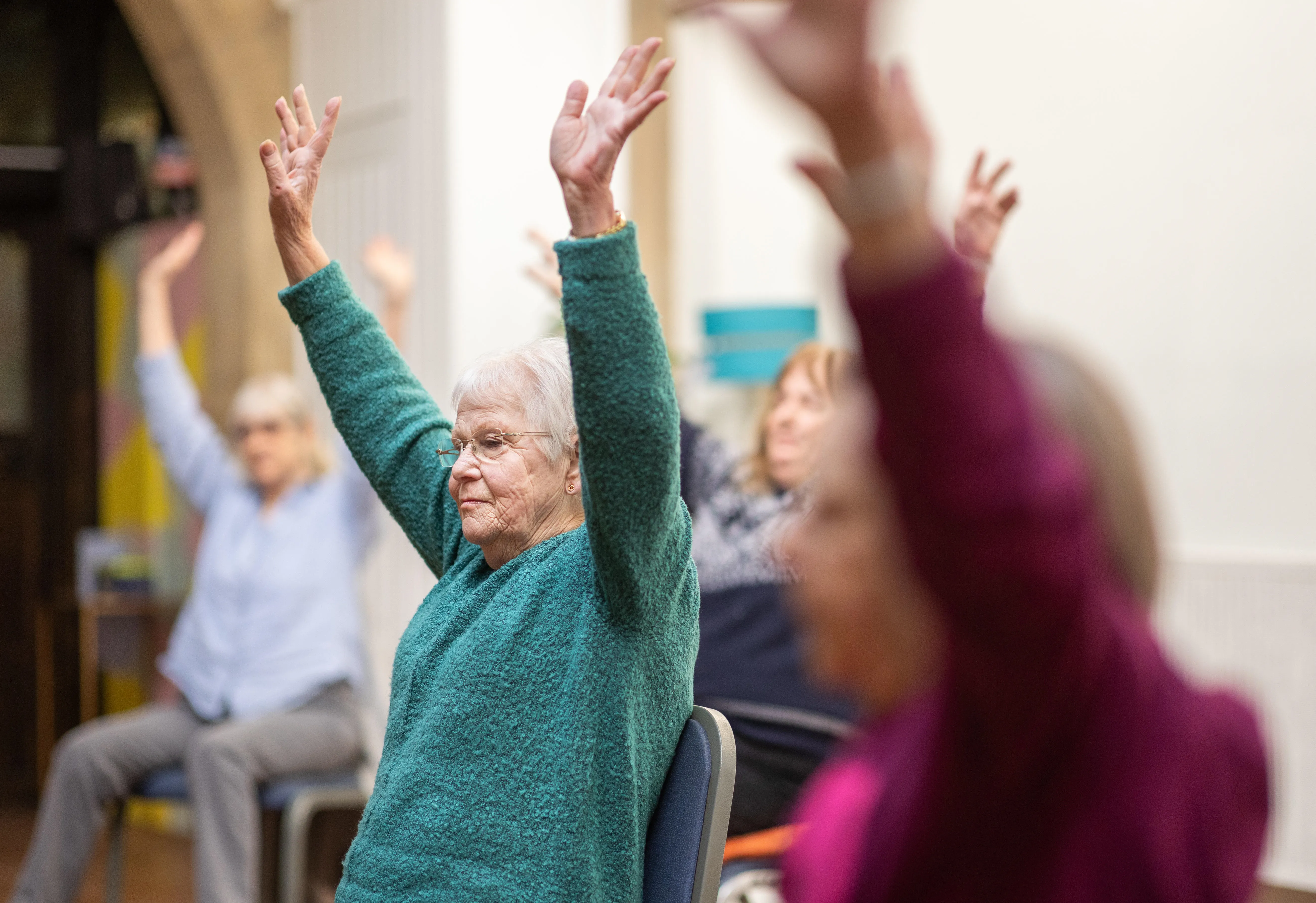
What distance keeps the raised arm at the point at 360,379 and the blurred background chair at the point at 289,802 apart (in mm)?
1498

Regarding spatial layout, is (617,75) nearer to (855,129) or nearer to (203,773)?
(855,129)

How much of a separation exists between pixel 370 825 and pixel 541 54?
107 inches

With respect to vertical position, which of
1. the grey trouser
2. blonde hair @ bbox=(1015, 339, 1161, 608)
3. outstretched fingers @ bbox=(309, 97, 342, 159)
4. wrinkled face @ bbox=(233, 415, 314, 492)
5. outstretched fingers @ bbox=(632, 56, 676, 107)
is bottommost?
the grey trouser

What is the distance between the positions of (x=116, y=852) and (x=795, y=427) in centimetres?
184

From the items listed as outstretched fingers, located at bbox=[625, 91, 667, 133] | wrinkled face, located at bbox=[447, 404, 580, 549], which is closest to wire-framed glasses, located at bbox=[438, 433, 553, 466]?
wrinkled face, located at bbox=[447, 404, 580, 549]

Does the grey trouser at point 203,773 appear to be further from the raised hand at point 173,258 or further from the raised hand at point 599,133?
the raised hand at point 599,133

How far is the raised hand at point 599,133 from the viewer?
1.05 m

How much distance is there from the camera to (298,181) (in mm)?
1457

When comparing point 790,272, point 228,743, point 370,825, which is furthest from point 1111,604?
point 790,272

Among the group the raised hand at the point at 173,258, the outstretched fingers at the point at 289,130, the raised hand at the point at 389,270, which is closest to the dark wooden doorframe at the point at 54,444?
the raised hand at the point at 173,258

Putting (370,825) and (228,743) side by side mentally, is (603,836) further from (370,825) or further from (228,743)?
(228,743)

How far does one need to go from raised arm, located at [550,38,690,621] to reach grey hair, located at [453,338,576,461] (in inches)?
9.5

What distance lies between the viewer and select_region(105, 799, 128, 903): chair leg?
294 centimetres

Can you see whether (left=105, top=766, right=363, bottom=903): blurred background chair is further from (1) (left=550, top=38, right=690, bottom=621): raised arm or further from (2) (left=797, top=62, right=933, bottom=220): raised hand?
(2) (left=797, top=62, right=933, bottom=220): raised hand
